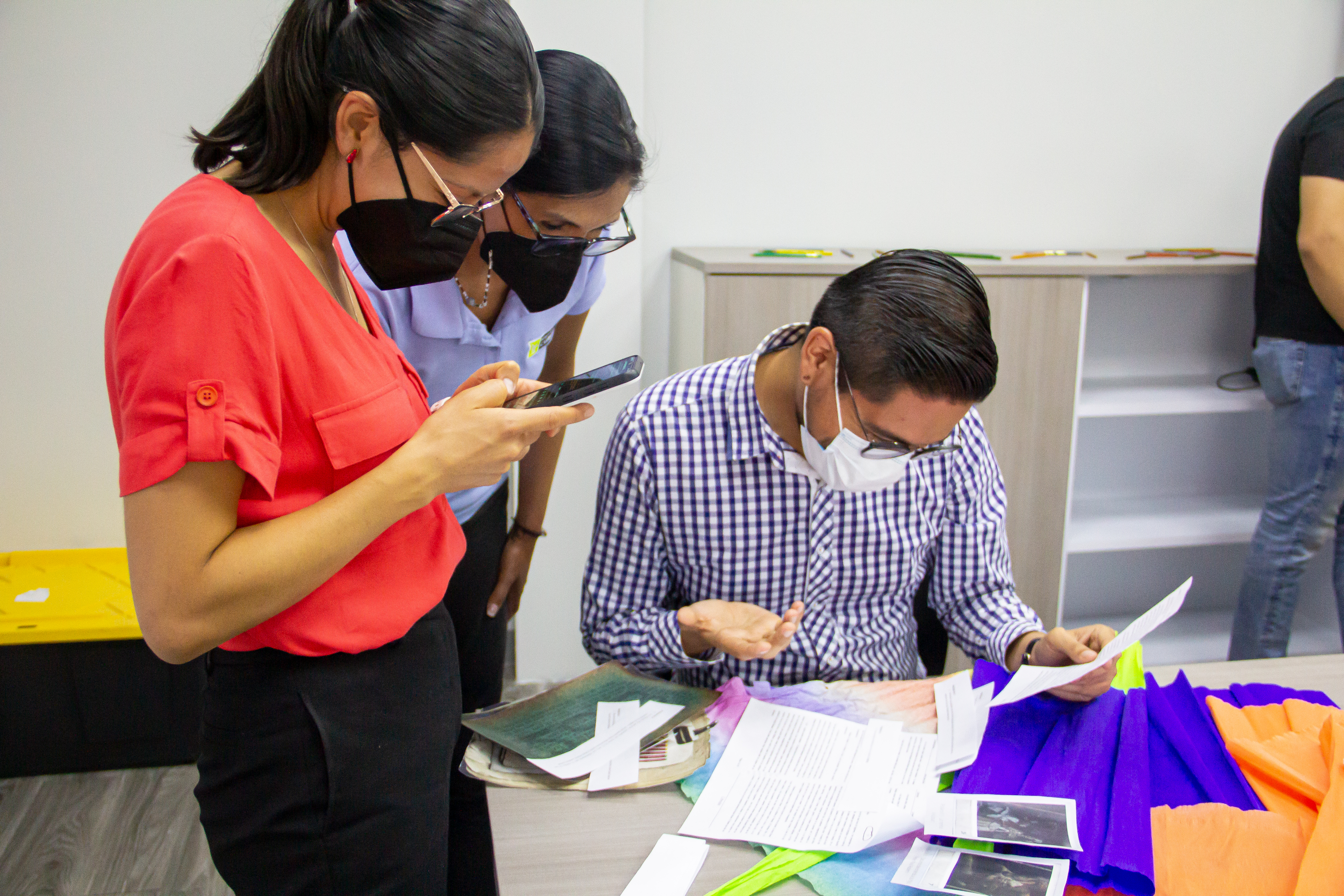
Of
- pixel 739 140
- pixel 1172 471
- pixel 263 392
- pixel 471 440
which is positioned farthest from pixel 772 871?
pixel 1172 471

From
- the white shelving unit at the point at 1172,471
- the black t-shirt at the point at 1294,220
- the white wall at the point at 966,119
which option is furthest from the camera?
the white shelving unit at the point at 1172,471

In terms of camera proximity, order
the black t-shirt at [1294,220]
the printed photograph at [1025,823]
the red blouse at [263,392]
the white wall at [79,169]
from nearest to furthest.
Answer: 1. the red blouse at [263,392]
2. the printed photograph at [1025,823]
3. the black t-shirt at [1294,220]
4. the white wall at [79,169]

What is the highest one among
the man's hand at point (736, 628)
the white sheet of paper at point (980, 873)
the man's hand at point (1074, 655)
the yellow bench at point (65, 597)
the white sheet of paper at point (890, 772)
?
the man's hand at point (736, 628)

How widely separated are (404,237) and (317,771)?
0.50 m

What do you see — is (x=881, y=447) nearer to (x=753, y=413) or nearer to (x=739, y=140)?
(x=753, y=413)

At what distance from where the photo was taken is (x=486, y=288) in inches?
52.0

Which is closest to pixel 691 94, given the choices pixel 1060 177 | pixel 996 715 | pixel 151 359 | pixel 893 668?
pixel 1060 177

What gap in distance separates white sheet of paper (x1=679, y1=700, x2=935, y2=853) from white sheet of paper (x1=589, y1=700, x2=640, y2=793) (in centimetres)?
9

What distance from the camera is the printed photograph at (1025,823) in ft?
2.86

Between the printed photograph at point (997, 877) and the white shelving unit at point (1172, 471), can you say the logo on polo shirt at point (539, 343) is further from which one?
the white shelving unit at point (1172, 471)

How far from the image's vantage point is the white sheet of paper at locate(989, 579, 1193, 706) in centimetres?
104

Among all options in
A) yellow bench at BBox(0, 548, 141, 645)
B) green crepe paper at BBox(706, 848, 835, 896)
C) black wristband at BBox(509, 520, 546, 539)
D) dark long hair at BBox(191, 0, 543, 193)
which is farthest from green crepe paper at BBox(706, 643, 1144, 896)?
yellow bench at BBox(0, 548, 141, 645)

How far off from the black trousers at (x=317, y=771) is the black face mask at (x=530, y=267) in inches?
23.3

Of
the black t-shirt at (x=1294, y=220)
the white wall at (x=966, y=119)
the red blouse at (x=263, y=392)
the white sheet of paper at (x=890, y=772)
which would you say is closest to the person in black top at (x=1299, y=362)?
the black t-shirt at (x=1294, y=220)
